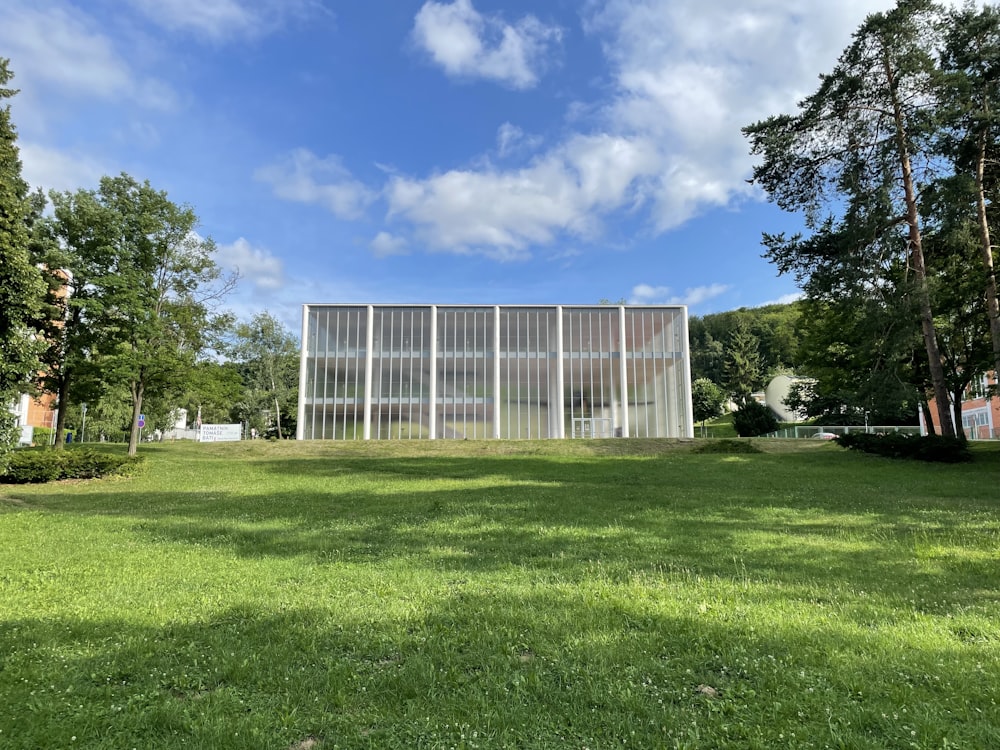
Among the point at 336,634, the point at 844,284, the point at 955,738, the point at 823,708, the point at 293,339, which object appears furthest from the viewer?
the point at 293,339

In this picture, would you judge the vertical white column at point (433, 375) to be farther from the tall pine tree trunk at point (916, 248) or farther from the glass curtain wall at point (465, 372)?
the tall pine tree trunk at point (916, 248)

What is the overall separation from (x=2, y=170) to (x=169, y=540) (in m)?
14.9

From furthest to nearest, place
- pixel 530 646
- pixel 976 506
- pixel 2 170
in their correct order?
pixel 2 170
pixel 976 506
pixel 530 646

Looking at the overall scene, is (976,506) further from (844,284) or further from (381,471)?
(381,471)

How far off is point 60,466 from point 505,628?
21.9m

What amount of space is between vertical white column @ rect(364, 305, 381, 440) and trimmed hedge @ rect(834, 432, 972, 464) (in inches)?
1450

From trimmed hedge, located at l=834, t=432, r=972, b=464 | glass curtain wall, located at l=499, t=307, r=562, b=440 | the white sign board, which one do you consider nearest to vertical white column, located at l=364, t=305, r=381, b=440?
the white sign board

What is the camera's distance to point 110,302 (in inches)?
1017

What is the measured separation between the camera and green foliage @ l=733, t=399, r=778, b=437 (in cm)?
4616

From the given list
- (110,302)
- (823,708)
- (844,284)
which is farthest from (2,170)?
(844,284)

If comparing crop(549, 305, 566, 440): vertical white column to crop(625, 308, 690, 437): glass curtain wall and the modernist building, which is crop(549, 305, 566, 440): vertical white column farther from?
crop(625, 308, 690, 437): glass curtain wall

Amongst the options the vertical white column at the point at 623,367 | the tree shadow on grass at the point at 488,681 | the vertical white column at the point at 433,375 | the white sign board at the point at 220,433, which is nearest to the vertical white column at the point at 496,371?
the vertical white column at the point at 433,375

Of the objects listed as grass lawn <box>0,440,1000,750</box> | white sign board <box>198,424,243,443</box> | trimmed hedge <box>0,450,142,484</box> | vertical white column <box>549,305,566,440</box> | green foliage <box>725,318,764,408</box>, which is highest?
green foliage <box>725,318,764,408</box>

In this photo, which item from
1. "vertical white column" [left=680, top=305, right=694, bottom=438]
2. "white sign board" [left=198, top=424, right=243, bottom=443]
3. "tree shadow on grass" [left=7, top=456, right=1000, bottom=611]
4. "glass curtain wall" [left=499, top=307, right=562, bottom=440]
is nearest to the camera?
"tree shadow on grass" [left=7, top=456, right=1000, bottom=611]
